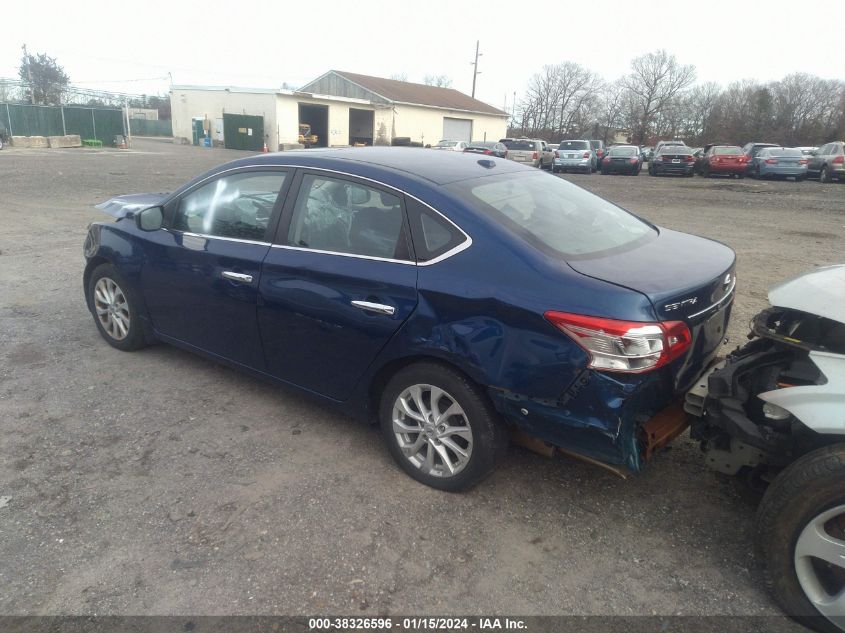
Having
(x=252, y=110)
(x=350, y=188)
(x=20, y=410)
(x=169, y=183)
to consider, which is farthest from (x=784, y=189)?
(x=252, y=110)

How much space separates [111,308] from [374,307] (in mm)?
2790

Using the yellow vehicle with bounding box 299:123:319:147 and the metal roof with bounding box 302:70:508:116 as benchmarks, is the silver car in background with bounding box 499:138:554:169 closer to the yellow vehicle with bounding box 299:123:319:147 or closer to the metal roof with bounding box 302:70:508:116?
the yellow vehicle with bounding box 299:123:319:147

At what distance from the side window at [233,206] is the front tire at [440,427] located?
136 cm

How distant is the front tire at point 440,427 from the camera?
9.71 ft

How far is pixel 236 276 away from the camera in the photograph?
148 inches

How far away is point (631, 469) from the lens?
2.71 m

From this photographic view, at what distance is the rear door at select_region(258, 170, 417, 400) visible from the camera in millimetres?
3162

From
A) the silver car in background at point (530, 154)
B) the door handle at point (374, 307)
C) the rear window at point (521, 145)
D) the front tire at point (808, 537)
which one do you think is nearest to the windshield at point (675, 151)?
the silver car in background at point (530, 154)

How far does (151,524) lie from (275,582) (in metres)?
0.77

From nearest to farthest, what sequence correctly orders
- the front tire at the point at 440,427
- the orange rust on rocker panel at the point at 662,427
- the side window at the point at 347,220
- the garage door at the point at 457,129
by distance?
the orange rust on rocker panel at the point at 662,427 < the front tire at the point at 440,427 < the side window at the point at 347,220 < the garage door at the point at 457,129

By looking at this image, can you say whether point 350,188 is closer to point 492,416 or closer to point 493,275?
point 493,275

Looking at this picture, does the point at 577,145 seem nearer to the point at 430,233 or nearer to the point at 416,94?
the point at 416,94

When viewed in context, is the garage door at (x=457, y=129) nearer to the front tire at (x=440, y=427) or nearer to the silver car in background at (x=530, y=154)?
the silver car in background at (x=530, y=154)

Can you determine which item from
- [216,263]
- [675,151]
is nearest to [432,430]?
[216,263]
